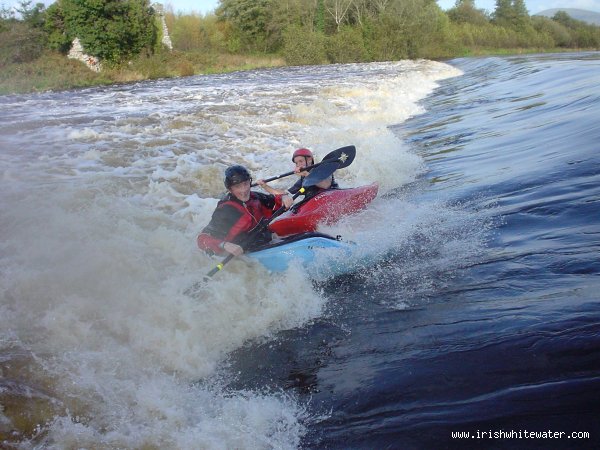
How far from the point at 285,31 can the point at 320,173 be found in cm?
4265

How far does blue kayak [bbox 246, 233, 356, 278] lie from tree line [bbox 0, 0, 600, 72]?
30.7 m

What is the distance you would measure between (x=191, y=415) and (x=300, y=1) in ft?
158

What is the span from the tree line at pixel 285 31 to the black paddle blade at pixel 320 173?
97.7ft

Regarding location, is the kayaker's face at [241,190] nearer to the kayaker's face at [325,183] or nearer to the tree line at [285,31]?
the kayaker's face at [325,183]

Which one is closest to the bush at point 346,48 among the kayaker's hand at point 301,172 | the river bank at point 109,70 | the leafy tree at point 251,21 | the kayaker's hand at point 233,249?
the river bank at point 109,70

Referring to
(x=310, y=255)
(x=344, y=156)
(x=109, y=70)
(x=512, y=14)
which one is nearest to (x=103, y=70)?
(x=109, y=70)

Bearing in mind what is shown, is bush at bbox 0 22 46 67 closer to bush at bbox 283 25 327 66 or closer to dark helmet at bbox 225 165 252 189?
bush at bbox 283 25 327 66

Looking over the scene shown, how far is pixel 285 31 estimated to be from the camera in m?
44.7

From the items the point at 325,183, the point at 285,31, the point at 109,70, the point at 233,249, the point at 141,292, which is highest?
the point at 285,31

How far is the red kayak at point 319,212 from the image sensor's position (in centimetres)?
514

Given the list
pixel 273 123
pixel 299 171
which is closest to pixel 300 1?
pixel 273 123

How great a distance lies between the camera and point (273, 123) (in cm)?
1156

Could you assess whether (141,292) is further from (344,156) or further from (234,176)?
(344,156)

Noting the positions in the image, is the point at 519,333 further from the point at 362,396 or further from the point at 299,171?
the point at 299,171
